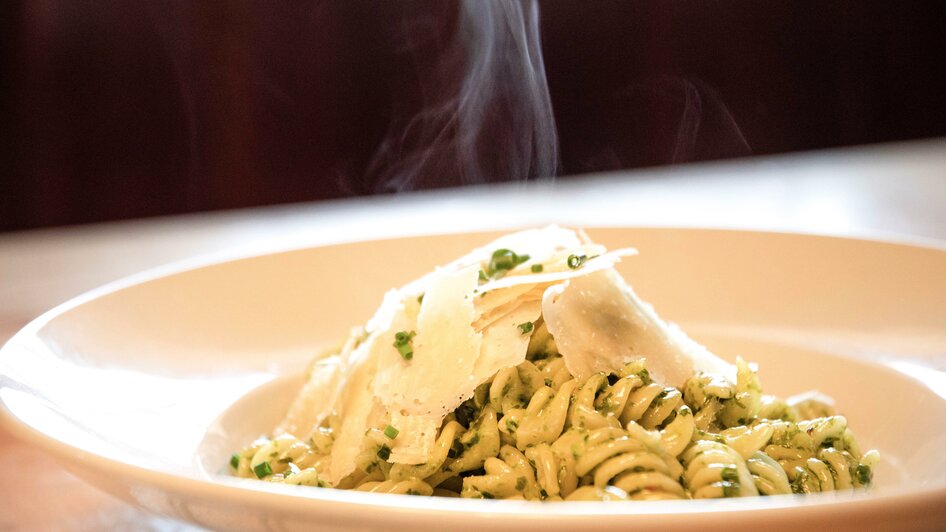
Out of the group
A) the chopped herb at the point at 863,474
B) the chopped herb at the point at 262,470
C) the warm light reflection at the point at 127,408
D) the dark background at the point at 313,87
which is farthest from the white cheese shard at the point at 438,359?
the dark background at the point at 313,87

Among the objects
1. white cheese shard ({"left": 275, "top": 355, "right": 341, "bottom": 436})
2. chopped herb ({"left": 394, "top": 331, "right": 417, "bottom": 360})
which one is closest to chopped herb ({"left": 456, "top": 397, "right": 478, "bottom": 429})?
chopped herb ({"left": 394, "top": 331, "right": 417, "bottom": 360})

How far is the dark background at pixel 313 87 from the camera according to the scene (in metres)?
6.43

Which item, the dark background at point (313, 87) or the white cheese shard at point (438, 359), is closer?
the white cheese shard at point (438, 359)

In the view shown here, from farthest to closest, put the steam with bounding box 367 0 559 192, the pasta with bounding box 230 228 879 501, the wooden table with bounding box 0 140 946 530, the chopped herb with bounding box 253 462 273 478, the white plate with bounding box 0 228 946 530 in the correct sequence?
the steam with bounding box 367 0 559 192 < the wooden table with bounding box 0 140 946 530 < the chopped herb with bounding box 253 462 273 478 < the pasta with bounding box 230 228 879 501 < the white plate with bounding box 0 228 946 530

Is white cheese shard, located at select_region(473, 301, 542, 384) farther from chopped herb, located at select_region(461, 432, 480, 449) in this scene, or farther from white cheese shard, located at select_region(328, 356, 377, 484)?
white cheese shard, located at select_region(328, 356, 377, 484)

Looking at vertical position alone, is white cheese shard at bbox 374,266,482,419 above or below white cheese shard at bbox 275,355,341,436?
above

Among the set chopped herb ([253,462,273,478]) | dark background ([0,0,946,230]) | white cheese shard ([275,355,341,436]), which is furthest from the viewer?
dark background ([0,0,946,230])

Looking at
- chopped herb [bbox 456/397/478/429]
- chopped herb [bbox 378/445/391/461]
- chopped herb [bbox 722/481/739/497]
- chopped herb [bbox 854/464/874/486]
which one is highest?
chopped herb [bbox 722/481/739/497]

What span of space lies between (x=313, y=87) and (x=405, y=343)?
5258 millimetres

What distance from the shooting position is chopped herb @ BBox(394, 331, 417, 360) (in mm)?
1656

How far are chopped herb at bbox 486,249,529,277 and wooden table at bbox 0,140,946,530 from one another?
0.76 m

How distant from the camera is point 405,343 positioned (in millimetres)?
1683

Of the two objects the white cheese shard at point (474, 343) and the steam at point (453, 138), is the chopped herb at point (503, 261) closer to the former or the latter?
the white cheese shard at point (474, 343)

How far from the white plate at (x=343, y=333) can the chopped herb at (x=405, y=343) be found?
399 mm
